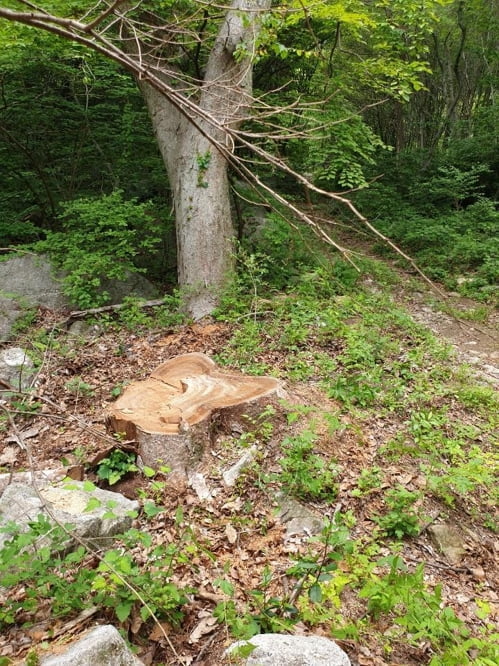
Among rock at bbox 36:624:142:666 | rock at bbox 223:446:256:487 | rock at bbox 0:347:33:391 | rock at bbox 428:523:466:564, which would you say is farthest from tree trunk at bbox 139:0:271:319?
rock at bbox 36:624:142:666

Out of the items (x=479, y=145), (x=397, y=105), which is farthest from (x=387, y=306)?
(x=397, y=105)

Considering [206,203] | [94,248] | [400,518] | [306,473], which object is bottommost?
[400,518]

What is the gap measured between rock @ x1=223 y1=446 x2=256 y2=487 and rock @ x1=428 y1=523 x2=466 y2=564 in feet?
4.47

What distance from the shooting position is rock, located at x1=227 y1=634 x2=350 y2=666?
174 cm

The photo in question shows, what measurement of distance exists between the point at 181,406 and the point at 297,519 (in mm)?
1277

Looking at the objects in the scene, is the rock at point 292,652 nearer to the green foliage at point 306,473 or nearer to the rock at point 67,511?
the rock at point 67,511

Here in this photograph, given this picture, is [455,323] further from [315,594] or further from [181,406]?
[315,594]

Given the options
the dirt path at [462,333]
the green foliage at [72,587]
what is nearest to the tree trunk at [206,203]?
the dirt path at [462,333]

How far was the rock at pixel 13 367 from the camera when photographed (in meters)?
4.73

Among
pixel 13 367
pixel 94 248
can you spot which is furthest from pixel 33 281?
pixel 13 367

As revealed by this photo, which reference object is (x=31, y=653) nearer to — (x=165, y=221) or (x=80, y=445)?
(x=80, y=445)

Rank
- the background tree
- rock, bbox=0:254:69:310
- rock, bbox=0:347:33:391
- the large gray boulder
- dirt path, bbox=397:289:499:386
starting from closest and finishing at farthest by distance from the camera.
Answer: rock, bbox=0:347:33:391
dirt path, bbox=397:289:499:386
the background tree
the large gray boulder
rock, bbox=0:254:69:310

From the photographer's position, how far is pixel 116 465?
3322 mm

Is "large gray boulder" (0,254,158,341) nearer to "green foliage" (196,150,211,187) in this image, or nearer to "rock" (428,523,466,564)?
"green foliage" (196,150,211,187)
